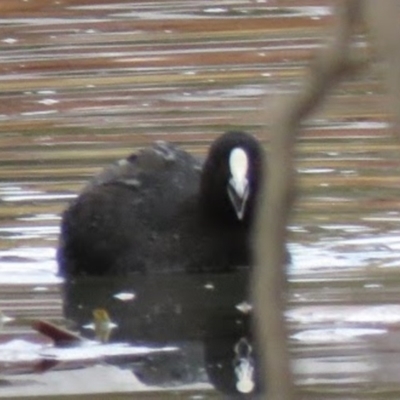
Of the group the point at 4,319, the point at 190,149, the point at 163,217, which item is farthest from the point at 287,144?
the point at 190,149

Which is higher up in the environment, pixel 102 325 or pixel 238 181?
pixel 238 181

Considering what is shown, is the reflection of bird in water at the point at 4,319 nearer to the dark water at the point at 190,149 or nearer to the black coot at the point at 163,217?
the dark water at the point at 190,149

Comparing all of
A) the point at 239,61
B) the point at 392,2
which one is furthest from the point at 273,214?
the point at 239,61

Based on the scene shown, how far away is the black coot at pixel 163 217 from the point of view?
7680 millimetres

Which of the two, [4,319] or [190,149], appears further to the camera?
[190,149]

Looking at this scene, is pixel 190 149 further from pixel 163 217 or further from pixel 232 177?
pixel 232 177

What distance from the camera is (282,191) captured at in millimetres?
1945

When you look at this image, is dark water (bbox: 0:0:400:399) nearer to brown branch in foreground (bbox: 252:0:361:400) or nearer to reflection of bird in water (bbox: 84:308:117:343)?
reflection of bird in water (bbox: 84:308:117:343)

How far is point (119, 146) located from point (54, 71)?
2742 mm

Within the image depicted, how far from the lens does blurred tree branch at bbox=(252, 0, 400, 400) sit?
6.25 ft

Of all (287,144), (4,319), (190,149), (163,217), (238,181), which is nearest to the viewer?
(287,144)

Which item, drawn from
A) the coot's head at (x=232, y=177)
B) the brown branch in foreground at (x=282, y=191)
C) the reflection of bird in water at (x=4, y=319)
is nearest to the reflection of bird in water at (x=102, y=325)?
the reflection of bird in water at (x=4, y=319)

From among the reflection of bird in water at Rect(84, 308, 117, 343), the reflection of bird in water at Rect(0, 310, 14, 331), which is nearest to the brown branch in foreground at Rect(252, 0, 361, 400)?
the reflection of bird in water at Rect(84, 308, 117, 343)

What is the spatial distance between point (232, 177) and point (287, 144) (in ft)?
19.1
